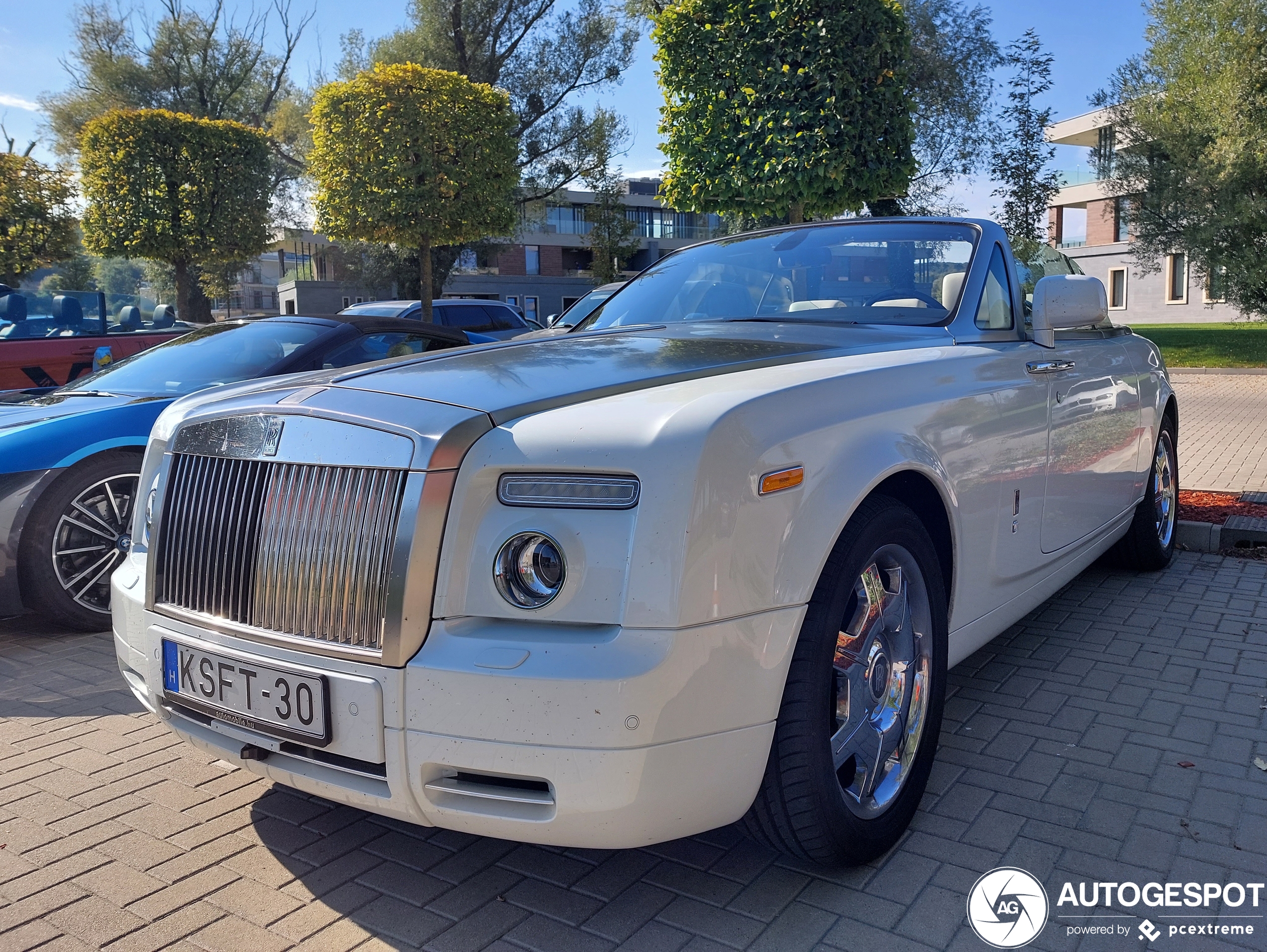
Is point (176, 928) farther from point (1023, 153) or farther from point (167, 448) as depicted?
point (1023, 153)

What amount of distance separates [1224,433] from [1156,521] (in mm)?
7224

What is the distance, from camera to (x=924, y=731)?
8.86 ft

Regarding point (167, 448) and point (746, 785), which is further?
point (167, 448)

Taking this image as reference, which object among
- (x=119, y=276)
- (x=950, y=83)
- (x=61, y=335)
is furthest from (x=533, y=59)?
(x=119, y=276)

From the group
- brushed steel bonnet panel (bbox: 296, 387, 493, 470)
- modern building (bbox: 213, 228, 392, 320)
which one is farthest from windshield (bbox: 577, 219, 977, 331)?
modern building (bbox: 213, 228, 392, 320)

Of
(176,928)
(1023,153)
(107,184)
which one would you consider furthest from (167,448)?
(1023,153)

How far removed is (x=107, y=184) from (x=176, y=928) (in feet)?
69.0

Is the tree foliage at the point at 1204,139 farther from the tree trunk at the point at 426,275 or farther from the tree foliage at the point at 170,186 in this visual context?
the tree foliage at the point at 170,186

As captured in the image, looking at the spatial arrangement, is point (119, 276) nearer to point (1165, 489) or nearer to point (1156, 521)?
point (1165, 489)

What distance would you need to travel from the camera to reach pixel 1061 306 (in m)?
3.57

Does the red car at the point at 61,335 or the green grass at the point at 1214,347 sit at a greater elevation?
the red car at the point at 61,335

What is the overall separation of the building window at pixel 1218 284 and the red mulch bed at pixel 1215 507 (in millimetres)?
16284

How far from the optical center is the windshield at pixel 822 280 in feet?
11.5

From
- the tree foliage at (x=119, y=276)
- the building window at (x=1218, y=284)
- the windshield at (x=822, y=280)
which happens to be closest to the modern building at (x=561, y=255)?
the tree foliage at (x=119, y=276)
